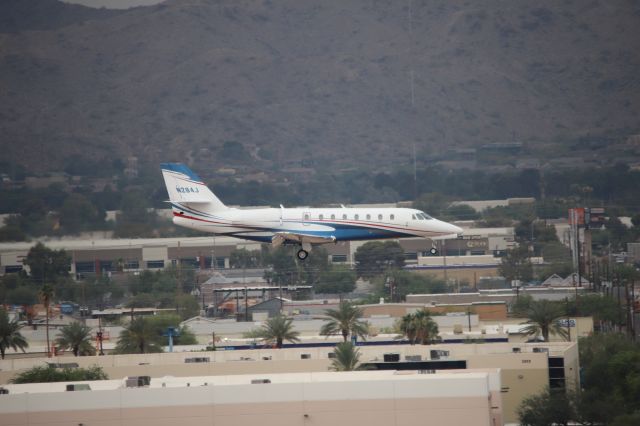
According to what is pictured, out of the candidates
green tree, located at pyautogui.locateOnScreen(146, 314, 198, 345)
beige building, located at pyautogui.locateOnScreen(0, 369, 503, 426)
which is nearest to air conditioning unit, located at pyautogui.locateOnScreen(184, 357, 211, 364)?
green tree, located at pyautogui.locateOnScreen(146, 314, 198, 345)

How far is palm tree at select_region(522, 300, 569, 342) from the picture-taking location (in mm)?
112375

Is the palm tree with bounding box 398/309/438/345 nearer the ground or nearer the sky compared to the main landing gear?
nearer the ground

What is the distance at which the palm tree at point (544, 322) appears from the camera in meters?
112

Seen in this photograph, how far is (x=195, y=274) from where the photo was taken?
195m

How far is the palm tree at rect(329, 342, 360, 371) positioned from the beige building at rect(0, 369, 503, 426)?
2167cm

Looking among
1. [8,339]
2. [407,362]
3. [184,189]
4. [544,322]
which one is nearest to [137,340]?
[8,339]

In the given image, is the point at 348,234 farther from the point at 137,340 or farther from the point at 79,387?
the point at 79,387

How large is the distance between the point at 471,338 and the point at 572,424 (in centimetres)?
3123

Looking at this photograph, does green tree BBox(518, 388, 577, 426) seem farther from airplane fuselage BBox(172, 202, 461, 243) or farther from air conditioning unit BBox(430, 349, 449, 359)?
airplane fuselage BBox(172, 202, 461, 243)

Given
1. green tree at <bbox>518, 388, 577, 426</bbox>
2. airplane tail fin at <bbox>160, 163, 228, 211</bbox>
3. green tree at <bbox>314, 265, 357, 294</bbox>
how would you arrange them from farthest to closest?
green tree at <bbox>314, 265, 357, 294</bbox> → airplane tail fin at <bbox>160, 163, 228, 211</bbox> → green tree at <bbox>518, 388, 577, 426</bbox>

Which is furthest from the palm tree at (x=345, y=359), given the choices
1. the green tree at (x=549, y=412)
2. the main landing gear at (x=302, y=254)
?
the green tree at (x=549, y=412)

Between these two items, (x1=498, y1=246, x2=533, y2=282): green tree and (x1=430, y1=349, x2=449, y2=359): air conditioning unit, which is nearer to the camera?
(x1=430, y1=349, x2=449, y2=359): air conditioning unit

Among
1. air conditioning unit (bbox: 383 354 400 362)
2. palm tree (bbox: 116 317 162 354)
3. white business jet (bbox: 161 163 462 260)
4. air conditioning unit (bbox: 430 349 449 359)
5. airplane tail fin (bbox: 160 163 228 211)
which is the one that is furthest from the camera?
palm tree (bbox: 116 317 162 354)

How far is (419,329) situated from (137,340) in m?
21.1
